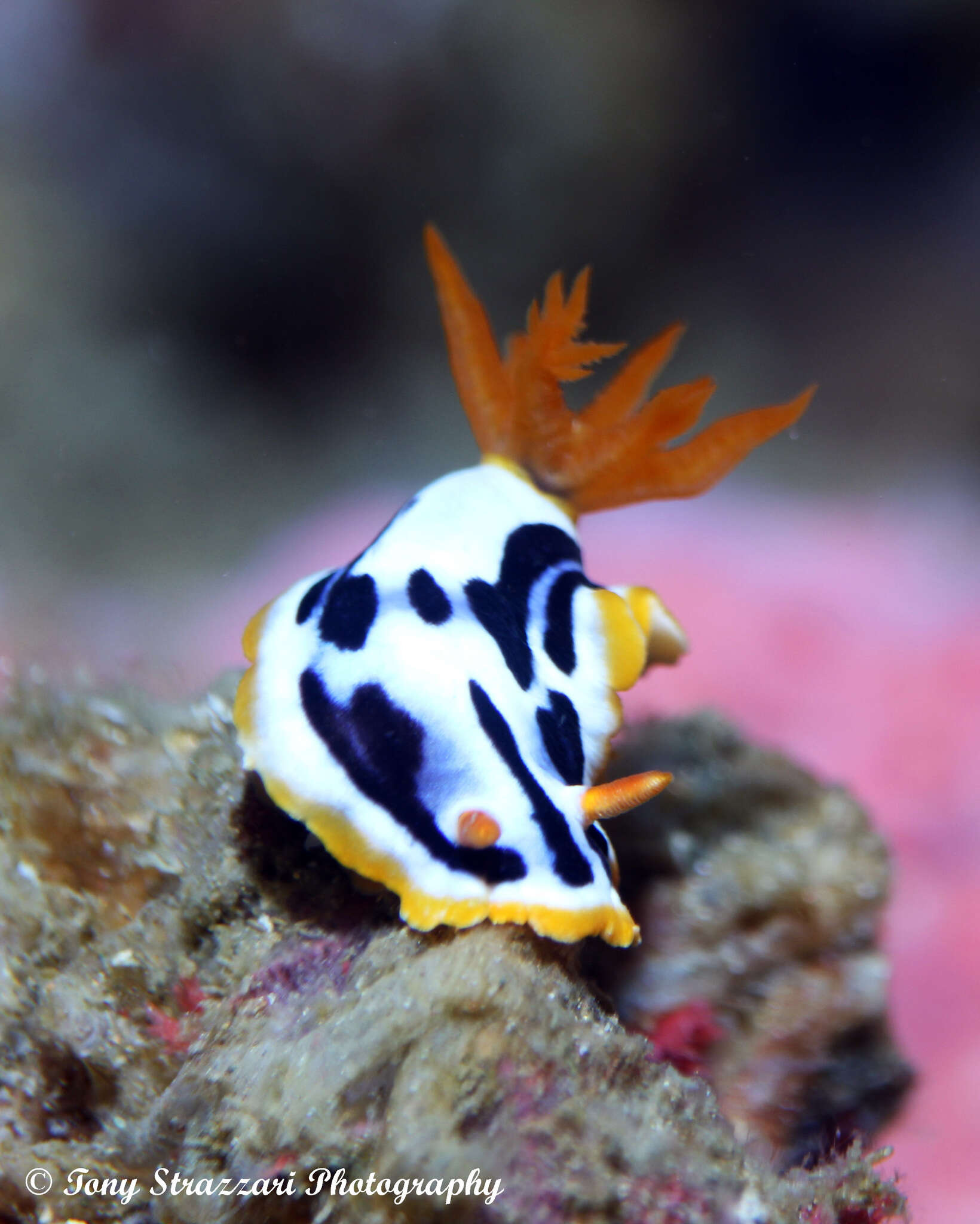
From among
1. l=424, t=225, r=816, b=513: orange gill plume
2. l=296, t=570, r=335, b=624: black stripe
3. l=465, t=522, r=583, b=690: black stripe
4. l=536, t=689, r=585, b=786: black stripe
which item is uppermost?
l=424, t=225, r=816, b=513: orange gill plume

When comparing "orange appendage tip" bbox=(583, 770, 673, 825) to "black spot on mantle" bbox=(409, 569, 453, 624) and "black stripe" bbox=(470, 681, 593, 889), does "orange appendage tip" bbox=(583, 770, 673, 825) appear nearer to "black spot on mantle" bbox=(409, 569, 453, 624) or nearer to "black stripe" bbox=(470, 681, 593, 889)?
"black stripe" bbox=(470, 681, 593, 889)

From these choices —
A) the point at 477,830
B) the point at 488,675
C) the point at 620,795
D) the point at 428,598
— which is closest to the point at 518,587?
the point at 428,598

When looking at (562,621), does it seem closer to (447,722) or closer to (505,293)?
(447,722)

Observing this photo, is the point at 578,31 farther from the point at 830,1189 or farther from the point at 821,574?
the point at 830,1189

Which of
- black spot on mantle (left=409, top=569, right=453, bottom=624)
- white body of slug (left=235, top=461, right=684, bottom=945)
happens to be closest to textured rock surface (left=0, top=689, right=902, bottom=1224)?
white body of slug (left=235, top=461, right=684, bottom=945)

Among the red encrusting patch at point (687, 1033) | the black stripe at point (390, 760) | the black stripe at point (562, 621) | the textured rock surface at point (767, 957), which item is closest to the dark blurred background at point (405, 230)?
the black stripe at point (562, 621)
